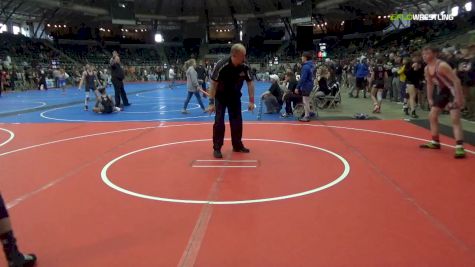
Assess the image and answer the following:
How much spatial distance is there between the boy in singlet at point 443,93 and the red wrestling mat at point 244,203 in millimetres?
393

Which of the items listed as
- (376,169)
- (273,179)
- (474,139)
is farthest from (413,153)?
(273,179)

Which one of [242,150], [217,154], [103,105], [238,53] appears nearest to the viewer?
[238,53]

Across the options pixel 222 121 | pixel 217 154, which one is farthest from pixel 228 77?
pixel 217 154

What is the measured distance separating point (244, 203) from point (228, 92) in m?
2.78

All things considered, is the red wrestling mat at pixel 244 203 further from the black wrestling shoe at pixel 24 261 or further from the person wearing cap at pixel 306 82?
the person wearing cap at pixel 306 82

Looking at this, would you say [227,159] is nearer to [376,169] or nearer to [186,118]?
[376,169]

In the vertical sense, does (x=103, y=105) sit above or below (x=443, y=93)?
below

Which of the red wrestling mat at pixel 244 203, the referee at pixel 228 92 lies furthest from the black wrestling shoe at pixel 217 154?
the red wrestling mat at pixel 244 203

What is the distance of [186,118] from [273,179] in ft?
22.5

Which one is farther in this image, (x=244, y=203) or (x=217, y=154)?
(x=217, y=154)


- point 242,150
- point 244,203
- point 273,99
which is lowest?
point 244,203

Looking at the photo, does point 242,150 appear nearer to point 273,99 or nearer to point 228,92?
point 228,92

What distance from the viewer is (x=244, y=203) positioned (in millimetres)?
4312

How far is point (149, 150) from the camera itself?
7133 millimetres
